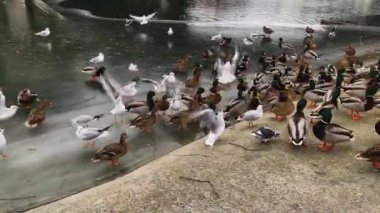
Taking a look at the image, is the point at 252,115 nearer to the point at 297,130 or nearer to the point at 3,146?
the point at 297,130

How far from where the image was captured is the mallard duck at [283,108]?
368 inches

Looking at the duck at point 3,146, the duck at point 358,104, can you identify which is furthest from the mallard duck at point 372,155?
the duck at point 3,146

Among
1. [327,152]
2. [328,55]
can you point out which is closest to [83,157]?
[327,152]

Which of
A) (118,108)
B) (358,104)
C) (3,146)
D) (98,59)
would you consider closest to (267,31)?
(98,59)

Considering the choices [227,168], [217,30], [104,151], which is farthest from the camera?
[217,30]

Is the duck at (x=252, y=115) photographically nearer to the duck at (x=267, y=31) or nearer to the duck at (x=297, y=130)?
the duck at (x=297, y=130)

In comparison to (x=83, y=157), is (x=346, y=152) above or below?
above

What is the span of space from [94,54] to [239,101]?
629cm

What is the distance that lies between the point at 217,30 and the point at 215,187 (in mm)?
12047

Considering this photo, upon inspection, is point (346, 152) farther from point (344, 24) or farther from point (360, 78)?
point (344, 24)

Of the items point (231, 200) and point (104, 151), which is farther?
point (104, 151)

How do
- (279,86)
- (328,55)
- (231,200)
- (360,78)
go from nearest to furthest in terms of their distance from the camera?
1. (231,200)
2. (279,86)
3. (360,78)
4. (328,55)

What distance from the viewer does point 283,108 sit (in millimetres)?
9383

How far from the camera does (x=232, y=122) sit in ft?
32.1
